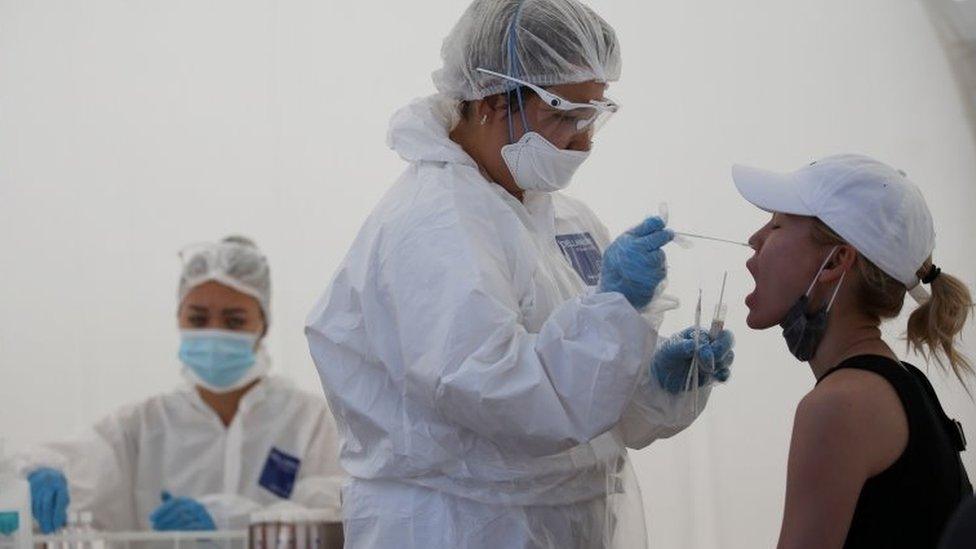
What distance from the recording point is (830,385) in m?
1.52

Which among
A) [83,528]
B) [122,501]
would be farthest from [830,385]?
[122,501]

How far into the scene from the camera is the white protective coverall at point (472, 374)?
63.6 inches

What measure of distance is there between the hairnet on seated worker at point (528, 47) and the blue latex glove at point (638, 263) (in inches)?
10.7

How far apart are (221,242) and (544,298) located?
1.74 m

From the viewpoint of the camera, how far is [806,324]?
1675mm

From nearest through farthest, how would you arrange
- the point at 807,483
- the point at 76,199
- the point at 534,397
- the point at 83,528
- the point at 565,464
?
1. the point at 807,483
2. the point at 534,397
3. the point at 565,464
4. the point at 83,528
5. the point at 76,199

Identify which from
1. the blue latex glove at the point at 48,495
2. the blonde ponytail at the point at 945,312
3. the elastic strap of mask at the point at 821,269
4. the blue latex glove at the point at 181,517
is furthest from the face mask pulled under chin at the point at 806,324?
the blue latex glove at the point at 48,495

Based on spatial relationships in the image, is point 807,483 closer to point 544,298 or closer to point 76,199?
point 544,298

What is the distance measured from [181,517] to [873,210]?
2.08 meters

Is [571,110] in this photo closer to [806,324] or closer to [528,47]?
[528,47]

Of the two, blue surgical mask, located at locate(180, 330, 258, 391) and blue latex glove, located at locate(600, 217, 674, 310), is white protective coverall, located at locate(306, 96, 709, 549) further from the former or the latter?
blue surgical mask, located at locate(180, 330, 258, 391)


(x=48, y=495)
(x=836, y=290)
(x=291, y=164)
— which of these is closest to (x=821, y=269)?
(x=836, y=290)

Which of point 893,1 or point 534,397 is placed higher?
point 893,1

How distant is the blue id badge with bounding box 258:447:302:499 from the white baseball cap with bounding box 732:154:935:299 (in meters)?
2.01
